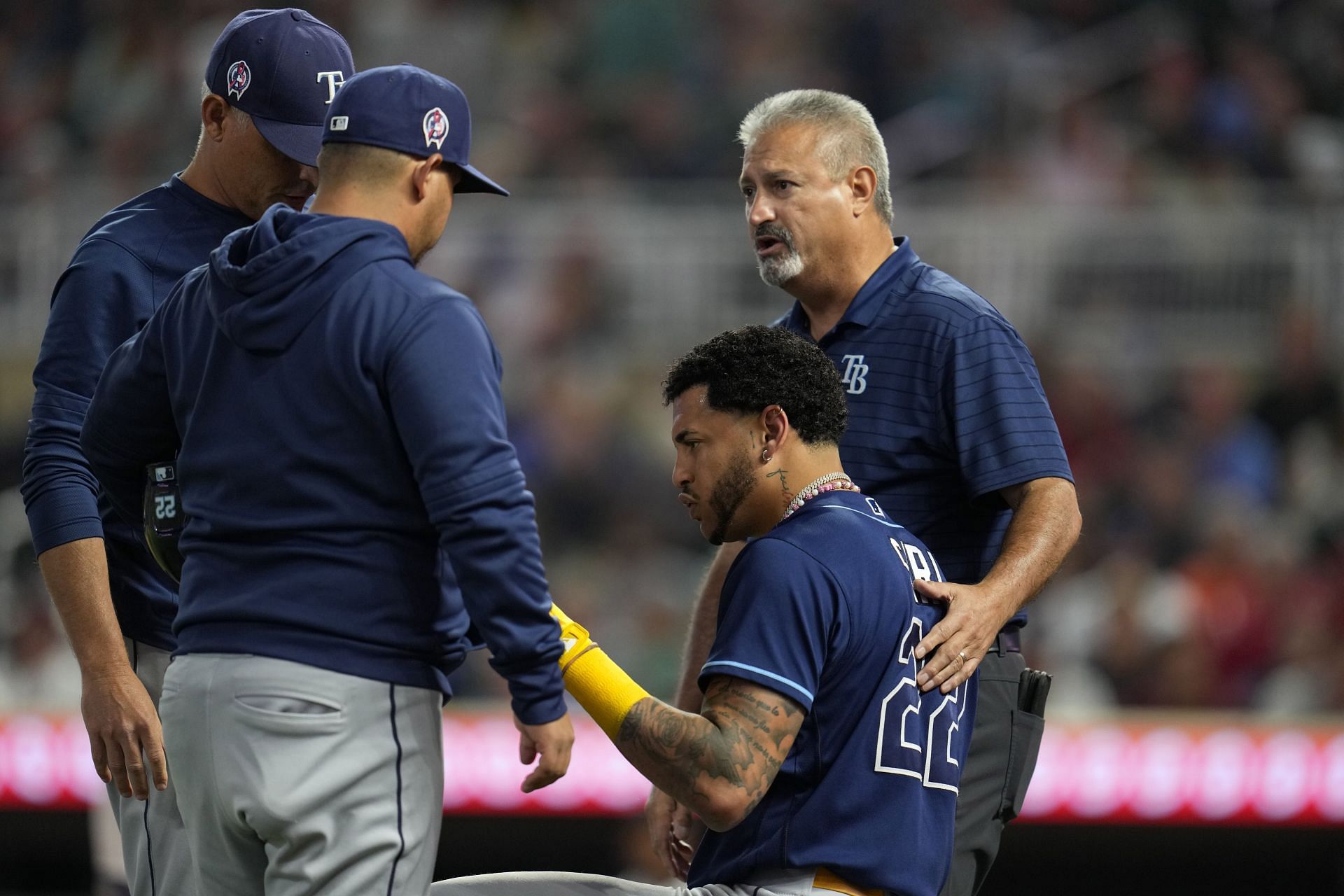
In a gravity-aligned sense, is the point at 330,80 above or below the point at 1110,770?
above

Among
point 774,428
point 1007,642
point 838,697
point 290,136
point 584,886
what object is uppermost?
point 290,136

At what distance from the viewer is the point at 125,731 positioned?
112 inches

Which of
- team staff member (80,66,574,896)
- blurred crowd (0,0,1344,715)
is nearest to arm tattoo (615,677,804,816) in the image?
team staff member (80,66,574,896)

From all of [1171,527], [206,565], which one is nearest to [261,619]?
[206,565]

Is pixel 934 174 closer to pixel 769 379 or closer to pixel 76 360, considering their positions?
pixel 769 379

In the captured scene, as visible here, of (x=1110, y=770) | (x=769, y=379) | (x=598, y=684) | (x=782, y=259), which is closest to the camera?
(x=598, y=684)

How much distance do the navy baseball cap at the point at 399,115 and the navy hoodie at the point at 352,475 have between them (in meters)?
0.14

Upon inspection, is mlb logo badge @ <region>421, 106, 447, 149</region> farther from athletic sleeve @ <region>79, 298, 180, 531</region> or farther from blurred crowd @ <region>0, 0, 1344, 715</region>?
blurred crowd @ <region>0, 0, 1344, 715</region>

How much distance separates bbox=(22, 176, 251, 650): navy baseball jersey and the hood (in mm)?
529

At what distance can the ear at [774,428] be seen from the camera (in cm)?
298

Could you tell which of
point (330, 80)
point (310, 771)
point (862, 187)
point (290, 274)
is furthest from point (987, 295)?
point (310, 771)

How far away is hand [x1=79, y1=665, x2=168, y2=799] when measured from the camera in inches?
112

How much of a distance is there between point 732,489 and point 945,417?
2.13 feet

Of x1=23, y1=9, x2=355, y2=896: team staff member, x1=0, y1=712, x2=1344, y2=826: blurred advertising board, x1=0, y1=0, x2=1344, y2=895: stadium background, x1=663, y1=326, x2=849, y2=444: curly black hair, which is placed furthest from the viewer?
x1=0, y1=0, x2=1344, y2=895: stadium background
